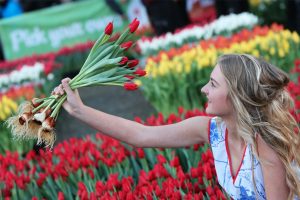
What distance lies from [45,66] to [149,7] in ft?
7.26

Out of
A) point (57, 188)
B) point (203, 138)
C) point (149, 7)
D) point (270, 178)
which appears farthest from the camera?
point (149, 7)

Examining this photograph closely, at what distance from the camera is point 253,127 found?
2270 mm

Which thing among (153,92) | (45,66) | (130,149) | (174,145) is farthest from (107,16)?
(174,145)

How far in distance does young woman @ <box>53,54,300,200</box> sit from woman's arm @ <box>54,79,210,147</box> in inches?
5.1

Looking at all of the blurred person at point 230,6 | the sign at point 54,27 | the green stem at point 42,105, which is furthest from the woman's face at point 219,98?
the sign at point 54,27

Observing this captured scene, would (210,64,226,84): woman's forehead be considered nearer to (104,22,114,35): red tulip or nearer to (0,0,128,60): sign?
(104,22,114,35): red tulip

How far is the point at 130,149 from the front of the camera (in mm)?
3564

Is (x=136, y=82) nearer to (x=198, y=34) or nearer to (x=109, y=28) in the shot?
(x=198, y=34)

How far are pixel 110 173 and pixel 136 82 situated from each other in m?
2.94

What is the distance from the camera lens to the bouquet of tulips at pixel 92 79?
2.38m

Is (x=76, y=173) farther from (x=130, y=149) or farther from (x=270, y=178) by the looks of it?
(x=270, y=178)

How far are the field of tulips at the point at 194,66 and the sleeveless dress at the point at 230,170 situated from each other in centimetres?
293

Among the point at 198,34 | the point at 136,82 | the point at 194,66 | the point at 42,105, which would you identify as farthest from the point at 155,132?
the point at 198,34

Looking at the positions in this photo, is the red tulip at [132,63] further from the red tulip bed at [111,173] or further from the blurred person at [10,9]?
the blurred person at [10,9]
